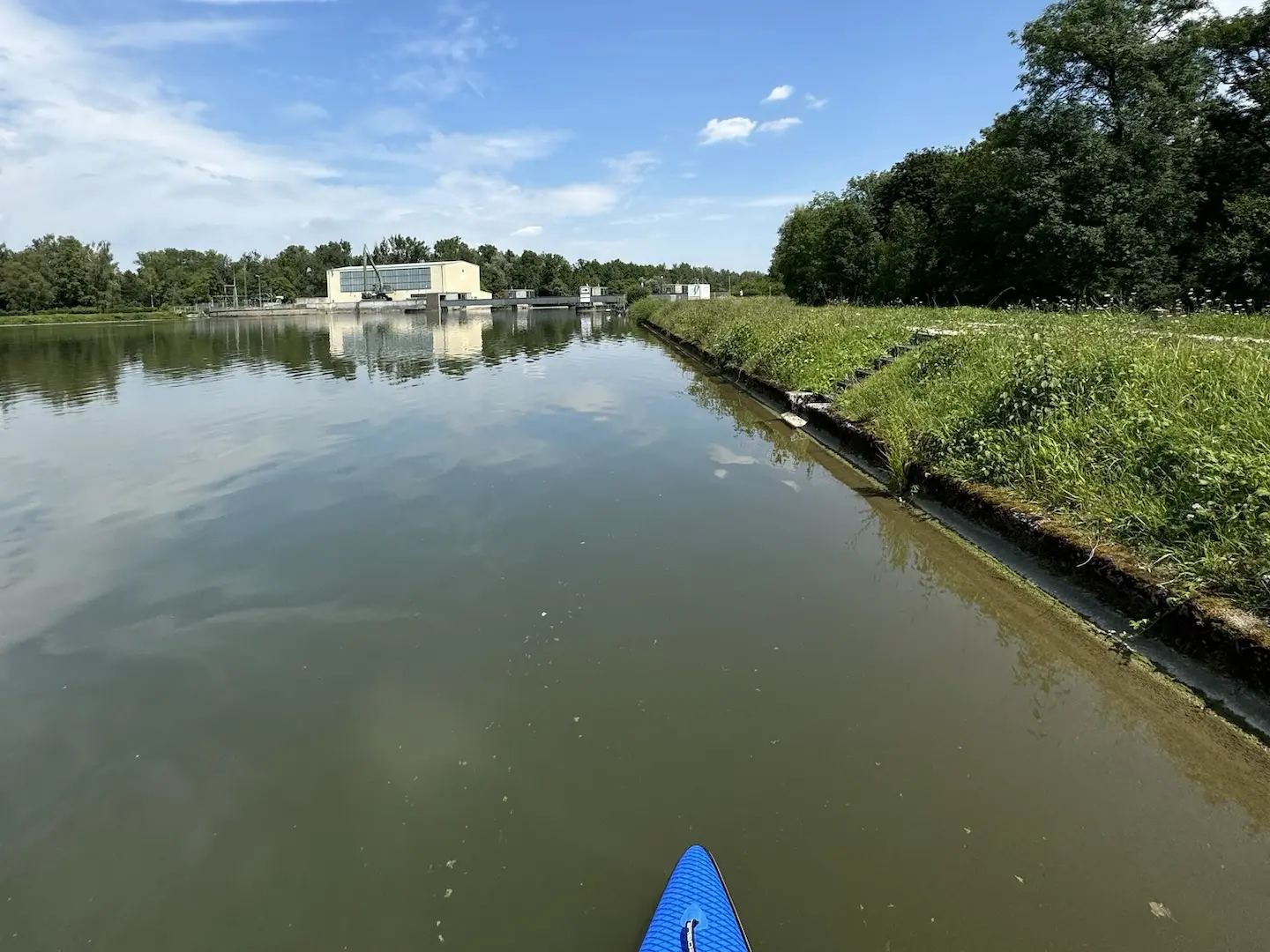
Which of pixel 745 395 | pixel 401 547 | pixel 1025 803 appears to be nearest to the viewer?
pixel 1025 803

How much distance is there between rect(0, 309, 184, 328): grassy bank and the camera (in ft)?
203

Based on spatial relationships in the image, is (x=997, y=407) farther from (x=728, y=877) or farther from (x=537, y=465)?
(x=728, y=877)

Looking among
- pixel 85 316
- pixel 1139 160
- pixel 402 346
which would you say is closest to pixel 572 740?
pixel 1139 160

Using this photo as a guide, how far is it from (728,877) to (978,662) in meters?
2.42

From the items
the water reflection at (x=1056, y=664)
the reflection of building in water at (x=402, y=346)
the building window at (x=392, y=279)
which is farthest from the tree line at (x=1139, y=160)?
the building window at (x=392, y=279)

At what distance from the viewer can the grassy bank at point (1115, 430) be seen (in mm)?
4348

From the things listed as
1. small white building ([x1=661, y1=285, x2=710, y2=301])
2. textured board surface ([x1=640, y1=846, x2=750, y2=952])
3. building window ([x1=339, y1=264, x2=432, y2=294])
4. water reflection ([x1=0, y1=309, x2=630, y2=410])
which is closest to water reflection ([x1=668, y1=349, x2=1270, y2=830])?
textured board surface ([x1=640, y1=846, x2=750, y2=952])

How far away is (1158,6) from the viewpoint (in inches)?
856

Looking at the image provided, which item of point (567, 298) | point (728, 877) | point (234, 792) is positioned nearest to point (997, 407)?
point (728, 877)

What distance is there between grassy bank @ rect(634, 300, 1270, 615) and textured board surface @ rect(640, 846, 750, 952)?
3.49 metres

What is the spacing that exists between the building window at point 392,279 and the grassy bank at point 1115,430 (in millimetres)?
105991

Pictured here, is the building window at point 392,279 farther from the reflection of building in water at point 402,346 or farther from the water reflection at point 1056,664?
the water reflection at point 1056,664

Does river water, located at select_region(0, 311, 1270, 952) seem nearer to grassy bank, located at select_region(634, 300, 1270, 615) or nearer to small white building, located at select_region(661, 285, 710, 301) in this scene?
grassy bank, located at select_region(634, 300, 1270, 615)

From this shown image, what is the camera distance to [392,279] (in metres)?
108
